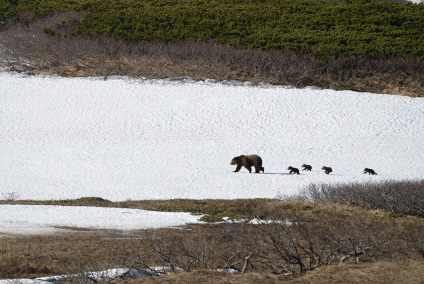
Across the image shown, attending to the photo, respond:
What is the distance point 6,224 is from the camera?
20.1m

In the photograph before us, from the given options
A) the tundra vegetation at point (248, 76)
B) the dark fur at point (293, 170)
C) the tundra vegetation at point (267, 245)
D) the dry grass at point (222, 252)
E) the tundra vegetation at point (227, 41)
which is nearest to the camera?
the dry grass at point (222, 252)

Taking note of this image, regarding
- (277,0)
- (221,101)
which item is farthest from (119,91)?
(277,0)

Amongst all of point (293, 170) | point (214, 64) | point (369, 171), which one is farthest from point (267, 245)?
point (214, 64)

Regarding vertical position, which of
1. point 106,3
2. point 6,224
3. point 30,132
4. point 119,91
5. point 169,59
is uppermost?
point 106,3

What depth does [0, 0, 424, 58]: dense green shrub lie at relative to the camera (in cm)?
5953

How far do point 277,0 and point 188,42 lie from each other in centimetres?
2080

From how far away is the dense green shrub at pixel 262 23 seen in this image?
59.5 metres

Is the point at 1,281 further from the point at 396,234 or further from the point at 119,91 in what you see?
the point at 119,91

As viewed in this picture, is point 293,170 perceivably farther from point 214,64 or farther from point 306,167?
point 214,64

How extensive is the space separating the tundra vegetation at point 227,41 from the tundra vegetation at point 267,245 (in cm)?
2834

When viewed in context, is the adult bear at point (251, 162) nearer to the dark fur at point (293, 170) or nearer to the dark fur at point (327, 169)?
the dark fur at point (293, 170)

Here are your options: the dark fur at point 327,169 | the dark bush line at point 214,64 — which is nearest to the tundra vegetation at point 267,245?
the dark fur at point 327,169

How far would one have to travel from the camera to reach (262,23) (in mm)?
65750

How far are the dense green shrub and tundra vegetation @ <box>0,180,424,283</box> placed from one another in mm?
34596
